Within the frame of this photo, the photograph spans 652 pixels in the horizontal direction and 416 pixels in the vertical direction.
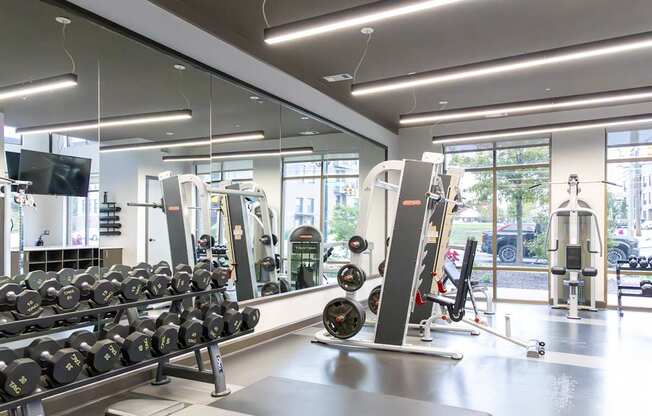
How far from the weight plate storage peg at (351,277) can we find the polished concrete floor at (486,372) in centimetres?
68

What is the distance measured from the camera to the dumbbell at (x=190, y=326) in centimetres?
335

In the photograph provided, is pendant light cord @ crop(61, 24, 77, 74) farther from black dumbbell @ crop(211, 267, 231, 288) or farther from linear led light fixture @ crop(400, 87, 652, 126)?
linear led light fixture @ crop(400, 87, 652, 126)

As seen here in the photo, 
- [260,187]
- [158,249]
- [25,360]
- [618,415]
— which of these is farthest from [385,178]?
[25,360]

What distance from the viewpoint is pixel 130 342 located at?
292cm

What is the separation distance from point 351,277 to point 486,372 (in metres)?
1.64

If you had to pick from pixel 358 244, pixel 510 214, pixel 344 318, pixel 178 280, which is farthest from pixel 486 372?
pixel 510 214

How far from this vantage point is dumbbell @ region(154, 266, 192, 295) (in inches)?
139

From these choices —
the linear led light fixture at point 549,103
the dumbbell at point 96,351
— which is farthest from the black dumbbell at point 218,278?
the linear led light fixture at point 549,103

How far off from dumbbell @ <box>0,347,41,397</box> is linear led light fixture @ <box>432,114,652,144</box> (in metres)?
7.24

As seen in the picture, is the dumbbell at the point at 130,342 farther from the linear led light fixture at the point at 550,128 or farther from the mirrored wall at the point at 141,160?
the linear led light fixture at the point at 550,128

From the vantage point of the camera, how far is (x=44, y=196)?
339cm

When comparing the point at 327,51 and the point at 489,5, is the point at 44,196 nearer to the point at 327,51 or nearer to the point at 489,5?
the point at 327,51

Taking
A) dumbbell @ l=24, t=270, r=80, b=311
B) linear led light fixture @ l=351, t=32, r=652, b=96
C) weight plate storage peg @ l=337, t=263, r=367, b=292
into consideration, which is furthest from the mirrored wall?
linear led light fixture @ l=351, t=32, r=652, b=96

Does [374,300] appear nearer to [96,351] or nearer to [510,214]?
[96,351]
